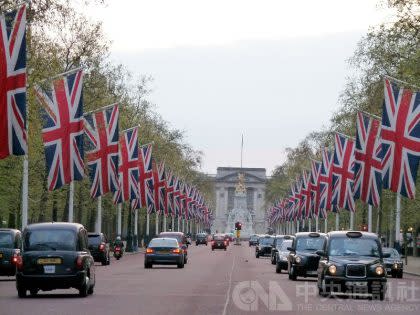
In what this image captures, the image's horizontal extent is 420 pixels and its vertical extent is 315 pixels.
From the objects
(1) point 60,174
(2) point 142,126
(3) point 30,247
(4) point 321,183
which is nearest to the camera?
(3) point 30,247

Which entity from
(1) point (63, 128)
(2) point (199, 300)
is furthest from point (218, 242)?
(2) point (199, 300)

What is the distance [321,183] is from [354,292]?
46.9 m

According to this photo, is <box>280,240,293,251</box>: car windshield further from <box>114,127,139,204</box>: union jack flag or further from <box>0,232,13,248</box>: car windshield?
<box>114,127,139,204</box>: union jack flag

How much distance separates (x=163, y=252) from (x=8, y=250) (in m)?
16.1

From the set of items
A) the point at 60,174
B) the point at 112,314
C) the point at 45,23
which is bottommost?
the point at 112,314

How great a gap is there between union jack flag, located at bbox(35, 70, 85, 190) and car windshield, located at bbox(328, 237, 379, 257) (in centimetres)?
1762

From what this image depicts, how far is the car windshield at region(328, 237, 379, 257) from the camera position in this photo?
3027 cm

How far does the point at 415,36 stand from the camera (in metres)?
56.9

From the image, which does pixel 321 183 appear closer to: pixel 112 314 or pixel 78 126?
pixel 78 126

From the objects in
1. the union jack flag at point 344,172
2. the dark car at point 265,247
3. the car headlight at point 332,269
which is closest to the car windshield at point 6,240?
the car headlight at point 332,269

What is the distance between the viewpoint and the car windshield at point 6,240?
3912 cm

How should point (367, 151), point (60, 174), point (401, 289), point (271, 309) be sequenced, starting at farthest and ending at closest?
point (367, 151) < point (60, 174) < point (401, 289) < point (271, 309)

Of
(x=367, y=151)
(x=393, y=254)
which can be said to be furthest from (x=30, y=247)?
(x=367, y=151)

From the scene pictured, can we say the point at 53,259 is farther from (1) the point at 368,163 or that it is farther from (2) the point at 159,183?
(2) the point at 159,183
